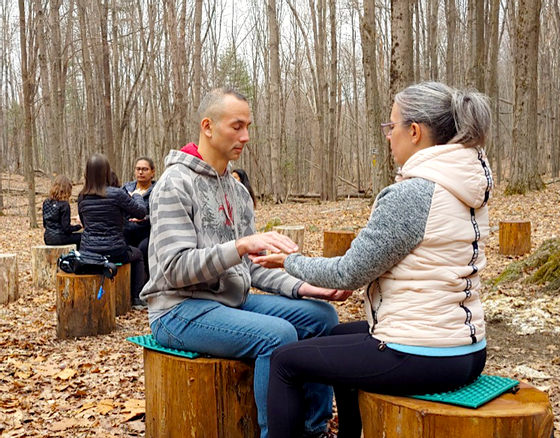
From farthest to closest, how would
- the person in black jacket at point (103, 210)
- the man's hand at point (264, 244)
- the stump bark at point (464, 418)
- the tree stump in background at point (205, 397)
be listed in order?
the person in black jacket at point (103, 210)
the tree stump in background at point (205, 397)
the man's hand at point (264, 244)
the stump bark at point (464, 418)

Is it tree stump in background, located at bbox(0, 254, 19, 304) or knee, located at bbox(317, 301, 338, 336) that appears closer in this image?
knee, located at bbox(317, 301, 338, 336)

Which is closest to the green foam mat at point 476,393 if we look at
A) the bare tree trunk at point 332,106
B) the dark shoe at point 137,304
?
the dark shoe at point 137,304

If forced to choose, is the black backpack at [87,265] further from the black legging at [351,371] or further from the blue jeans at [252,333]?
the black legging at [351,371]

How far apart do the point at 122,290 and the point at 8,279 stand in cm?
174

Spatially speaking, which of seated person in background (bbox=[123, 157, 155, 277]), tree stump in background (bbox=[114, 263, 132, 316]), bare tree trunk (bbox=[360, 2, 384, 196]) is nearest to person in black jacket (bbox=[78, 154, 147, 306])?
tree stump in background (bbox=[114, 263, 132, 316])

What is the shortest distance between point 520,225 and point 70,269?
20.2 ft

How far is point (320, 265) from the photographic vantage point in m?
2.34

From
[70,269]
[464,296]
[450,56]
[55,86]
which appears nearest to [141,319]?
[70,269]

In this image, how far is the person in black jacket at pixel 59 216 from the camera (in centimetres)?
746

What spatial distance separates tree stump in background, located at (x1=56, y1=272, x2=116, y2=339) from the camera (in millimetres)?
5555

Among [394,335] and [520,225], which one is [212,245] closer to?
[394,335]

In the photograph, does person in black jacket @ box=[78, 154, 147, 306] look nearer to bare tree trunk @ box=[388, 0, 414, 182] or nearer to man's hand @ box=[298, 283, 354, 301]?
man's hand @ box=[298, 283, 354, 301]

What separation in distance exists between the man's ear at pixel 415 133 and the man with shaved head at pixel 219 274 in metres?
0.69

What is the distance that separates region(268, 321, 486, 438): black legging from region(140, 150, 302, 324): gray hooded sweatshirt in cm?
53
